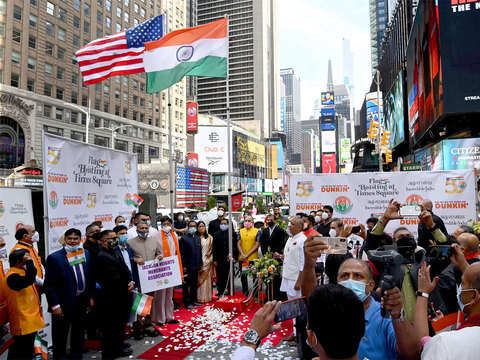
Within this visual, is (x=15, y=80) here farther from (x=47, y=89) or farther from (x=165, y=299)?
(x=165, y=299)

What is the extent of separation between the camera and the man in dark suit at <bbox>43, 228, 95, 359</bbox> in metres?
5.62

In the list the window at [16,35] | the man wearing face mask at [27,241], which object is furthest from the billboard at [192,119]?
the man wearing face mask at [27,241]

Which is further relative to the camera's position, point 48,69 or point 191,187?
point 48,69

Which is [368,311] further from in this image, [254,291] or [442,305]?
[254,291]

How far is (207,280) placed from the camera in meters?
10.1

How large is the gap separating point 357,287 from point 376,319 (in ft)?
0.82

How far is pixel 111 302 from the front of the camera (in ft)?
19.5

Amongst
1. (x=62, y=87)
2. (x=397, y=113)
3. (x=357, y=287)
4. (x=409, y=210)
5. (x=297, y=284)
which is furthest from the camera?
(x=62, y=87)

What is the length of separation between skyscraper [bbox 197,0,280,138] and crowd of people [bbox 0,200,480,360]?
139 m

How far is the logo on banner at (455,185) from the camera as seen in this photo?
10500 millimetres

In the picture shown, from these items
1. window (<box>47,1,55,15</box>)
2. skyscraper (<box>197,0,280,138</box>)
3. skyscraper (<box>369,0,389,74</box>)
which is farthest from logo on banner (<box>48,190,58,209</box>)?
skyscraper (<box>197,0,280,138</box>)

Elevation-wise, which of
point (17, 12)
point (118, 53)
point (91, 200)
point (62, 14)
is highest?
point (62, 14)

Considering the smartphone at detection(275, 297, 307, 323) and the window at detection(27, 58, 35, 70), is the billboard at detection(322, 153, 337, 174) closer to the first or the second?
the window at detection(27, 58, 35, 70)

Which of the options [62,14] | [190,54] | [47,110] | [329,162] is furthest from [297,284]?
[329,162]
